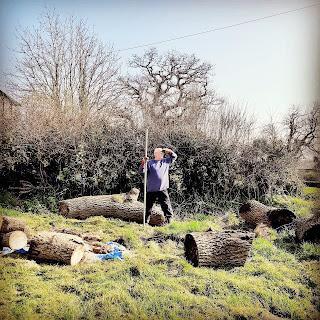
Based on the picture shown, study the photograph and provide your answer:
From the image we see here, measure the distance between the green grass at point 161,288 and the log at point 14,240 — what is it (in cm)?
29

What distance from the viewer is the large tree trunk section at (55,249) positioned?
3.37 metres

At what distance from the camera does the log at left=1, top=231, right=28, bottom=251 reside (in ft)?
12.2

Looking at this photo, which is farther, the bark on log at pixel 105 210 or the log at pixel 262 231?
the bark on log at pixel 105 210

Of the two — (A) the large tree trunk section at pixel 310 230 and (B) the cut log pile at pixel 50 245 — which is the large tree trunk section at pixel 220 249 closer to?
(B) the cut log pile at pixel 50 245

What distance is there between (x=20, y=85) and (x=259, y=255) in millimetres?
5854

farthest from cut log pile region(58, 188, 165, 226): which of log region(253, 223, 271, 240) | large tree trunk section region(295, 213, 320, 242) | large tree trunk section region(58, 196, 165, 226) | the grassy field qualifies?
large tree trunk section region(295, 213, 320, 242)

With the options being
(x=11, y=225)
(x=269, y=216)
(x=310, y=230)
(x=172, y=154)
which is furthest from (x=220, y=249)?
(x=11, y=225)

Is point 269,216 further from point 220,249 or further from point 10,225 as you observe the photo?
point 10,225

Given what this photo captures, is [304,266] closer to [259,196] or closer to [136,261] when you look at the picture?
[136,261]

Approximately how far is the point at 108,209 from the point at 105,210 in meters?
0.07

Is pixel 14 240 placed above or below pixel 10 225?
below

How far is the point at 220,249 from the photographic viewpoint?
344 cm

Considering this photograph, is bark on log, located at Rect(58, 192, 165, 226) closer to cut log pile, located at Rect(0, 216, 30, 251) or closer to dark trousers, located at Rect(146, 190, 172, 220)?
dark trousers, located at Rect(146, 190, 172, 220)

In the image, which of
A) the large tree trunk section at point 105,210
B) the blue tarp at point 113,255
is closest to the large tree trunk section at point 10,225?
the blue tarp at point 113,255
